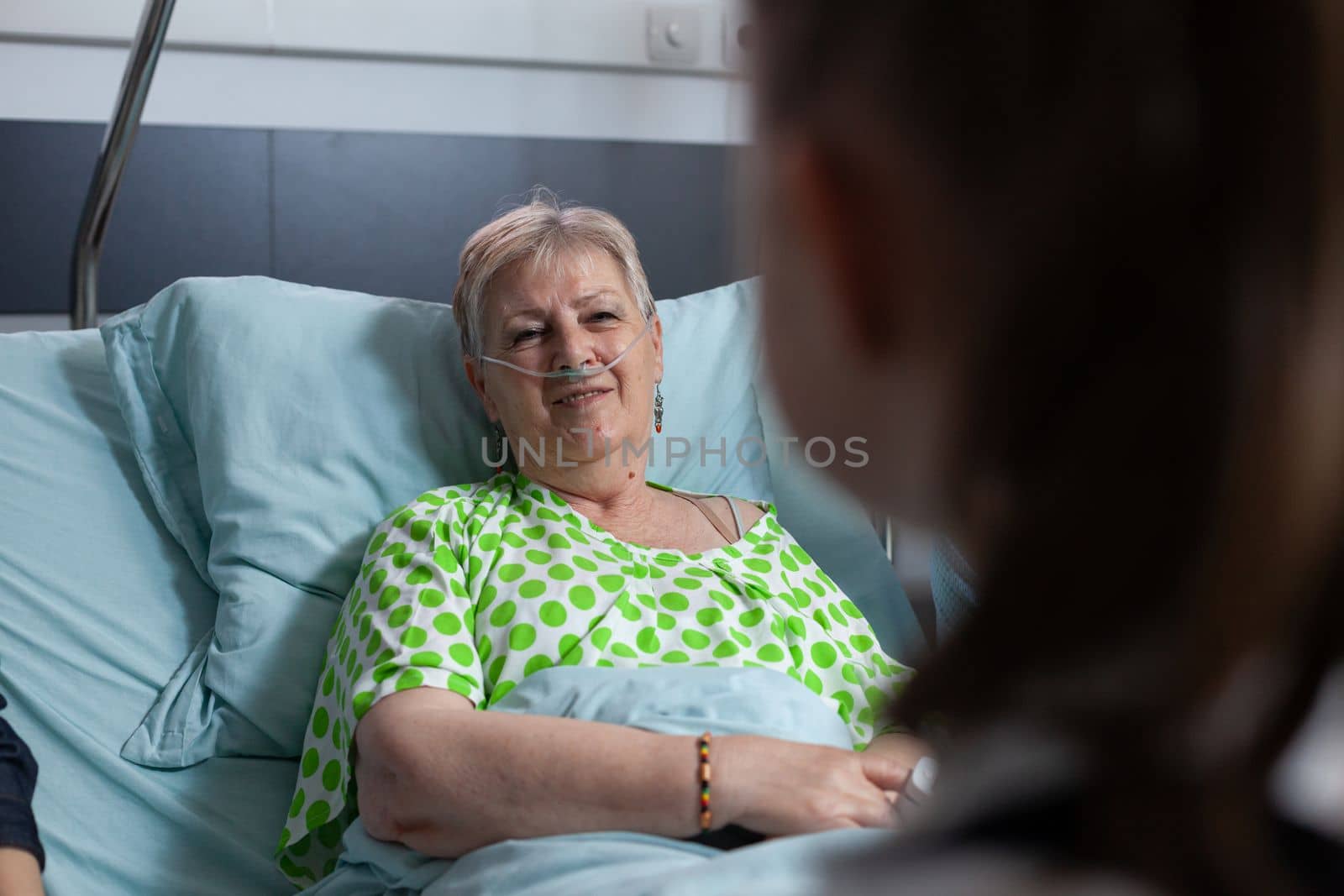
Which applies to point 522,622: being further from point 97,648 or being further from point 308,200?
point 308,200

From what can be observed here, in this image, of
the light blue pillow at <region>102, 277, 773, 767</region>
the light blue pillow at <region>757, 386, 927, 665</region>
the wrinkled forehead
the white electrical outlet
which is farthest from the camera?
the white electrical outlet

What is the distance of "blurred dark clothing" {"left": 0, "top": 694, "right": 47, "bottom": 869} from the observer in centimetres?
115

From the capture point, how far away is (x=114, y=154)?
6.61 ft

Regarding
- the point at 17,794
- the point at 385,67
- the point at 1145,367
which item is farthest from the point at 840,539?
the point at 385,67

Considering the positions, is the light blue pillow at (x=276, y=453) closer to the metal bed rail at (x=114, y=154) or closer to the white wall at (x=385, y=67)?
the metal bed rail at (x=114, y=154)

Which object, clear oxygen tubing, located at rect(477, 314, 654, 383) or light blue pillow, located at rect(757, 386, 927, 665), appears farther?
light blue pillow, located at rect(757, 386, 927, 665)

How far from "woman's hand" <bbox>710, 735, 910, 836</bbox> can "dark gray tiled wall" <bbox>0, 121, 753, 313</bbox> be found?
1363mm

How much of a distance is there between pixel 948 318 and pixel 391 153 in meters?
2.52

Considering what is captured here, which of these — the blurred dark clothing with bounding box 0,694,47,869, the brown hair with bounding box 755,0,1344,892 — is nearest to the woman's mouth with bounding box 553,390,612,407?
the blurred dark clothing with bounding box 0,694,47,869

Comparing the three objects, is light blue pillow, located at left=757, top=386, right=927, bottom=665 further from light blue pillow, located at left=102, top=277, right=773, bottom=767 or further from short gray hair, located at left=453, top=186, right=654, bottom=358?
short gray hair, located at left=453, top=186, right=654, bottom=358

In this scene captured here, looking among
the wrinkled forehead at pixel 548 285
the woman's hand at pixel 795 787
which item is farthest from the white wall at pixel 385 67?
the woman's hand at pixel 795 787

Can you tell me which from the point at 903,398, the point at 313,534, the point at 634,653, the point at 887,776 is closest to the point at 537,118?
the point at 313,534

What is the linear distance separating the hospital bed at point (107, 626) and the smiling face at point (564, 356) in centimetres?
25

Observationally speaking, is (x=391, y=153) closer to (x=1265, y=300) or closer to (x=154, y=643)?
(x=154, y=643)
